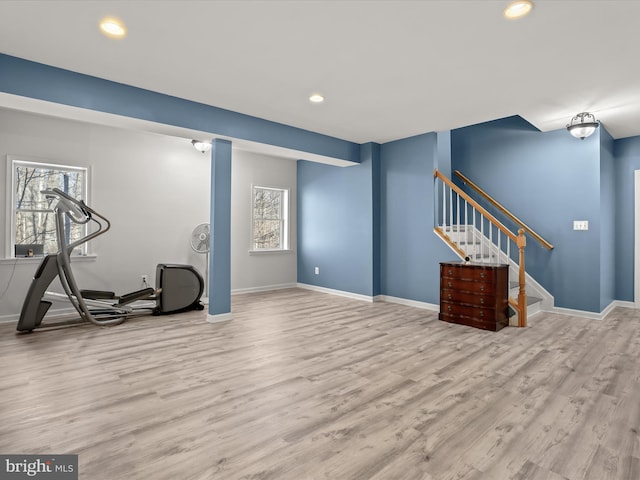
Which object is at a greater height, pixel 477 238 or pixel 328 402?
pixel 477 238

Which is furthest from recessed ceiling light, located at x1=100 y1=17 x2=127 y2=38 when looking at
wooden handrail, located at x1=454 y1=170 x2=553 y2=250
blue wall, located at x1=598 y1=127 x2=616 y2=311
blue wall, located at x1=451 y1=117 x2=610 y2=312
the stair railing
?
blue wall, located at x1=598 y1=127 x2=616 y2=311

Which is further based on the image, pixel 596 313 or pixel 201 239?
pixel 201 239

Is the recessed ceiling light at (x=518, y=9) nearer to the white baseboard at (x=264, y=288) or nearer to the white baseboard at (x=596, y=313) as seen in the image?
the white baseboard at (x=596, y=313)

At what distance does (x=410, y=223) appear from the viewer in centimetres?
554

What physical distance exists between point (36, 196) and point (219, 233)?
2.59 metres

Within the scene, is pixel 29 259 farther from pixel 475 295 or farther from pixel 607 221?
pixel 607 221

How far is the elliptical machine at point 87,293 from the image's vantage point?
13.0 feet

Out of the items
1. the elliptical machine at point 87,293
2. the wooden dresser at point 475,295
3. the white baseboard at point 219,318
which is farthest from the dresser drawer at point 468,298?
the elliptical machine at point 87,293

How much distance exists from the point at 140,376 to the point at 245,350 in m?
0.94

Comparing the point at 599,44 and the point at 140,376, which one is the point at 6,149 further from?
the point at 599,44

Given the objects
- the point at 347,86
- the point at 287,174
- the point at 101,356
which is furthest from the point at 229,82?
the point at 287,174

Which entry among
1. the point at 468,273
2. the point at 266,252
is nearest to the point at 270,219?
the point at 266,252

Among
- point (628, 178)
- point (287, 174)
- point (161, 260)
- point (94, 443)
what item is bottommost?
point (94, 443)

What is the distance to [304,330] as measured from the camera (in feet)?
13.4
